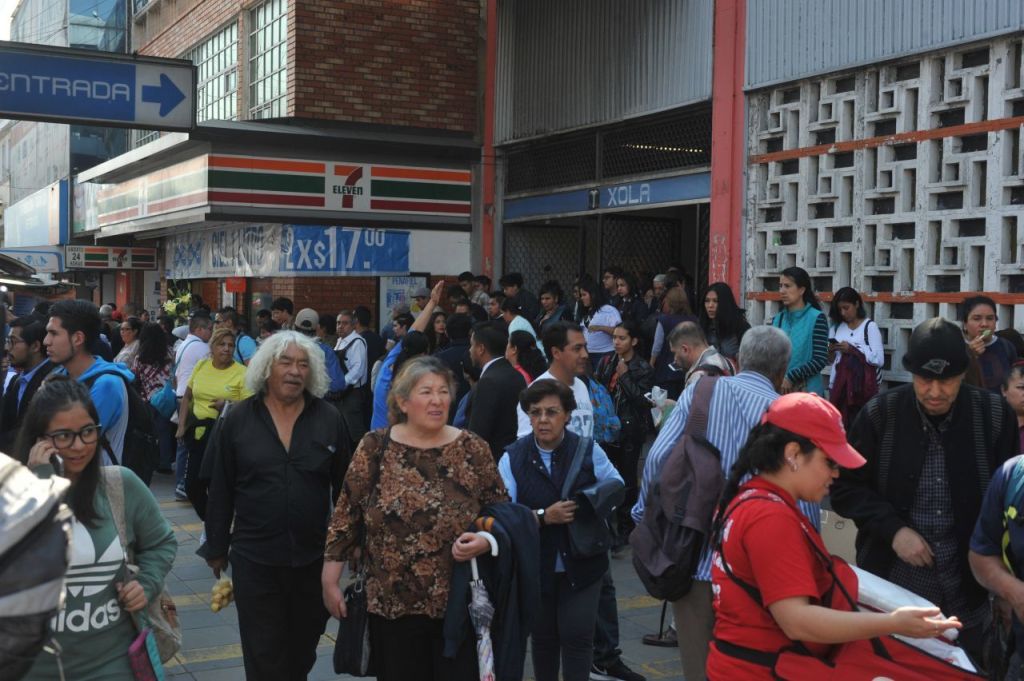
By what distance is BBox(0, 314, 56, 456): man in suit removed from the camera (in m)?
5.81

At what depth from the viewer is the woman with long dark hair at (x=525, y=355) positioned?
7.09 meters

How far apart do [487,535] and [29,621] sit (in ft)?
8.17

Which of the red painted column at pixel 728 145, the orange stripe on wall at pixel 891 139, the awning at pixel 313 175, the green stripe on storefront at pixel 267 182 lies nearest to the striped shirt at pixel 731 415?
the orange stripe on wall at pixel 891 139

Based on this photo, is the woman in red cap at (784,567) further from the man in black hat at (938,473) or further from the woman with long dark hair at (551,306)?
the woman with long dark hair at (551,306)

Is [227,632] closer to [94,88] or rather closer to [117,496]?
[117,496]

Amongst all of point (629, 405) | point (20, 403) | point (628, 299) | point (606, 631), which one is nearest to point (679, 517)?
point (606, 631)

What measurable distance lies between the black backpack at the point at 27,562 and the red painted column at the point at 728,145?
32.8ft

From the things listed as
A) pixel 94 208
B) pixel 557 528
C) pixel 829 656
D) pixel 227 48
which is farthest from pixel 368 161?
pixel 829 656

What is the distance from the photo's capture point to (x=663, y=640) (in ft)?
22.4

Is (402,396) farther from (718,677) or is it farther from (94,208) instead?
(94,208)

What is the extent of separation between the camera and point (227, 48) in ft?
64.4

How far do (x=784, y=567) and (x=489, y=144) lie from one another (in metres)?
13.8

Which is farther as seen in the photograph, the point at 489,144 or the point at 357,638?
the point at 489,144

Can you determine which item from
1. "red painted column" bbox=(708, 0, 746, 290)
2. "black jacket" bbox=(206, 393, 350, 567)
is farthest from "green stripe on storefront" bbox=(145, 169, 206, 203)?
"black jacket" bbox=(206, 393, 350, 567)
